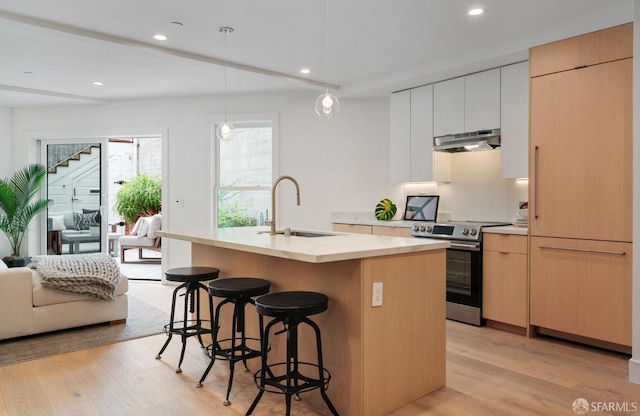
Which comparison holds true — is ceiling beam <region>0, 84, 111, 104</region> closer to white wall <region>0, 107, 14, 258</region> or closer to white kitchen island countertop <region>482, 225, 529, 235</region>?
white wall <region>0, 107, 14, 258</region>

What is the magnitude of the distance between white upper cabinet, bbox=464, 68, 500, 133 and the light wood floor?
194 cm

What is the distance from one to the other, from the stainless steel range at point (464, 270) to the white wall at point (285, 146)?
1.49m

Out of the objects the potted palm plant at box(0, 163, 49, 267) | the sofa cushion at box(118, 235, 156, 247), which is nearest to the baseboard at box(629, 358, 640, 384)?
the sofa cushion at box(118, 235, 156, 247)

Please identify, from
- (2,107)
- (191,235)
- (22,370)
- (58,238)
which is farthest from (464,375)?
(2,107)

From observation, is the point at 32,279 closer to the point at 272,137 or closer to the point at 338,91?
the point at 272,137

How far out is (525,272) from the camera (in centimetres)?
368

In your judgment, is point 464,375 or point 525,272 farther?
point 525,272

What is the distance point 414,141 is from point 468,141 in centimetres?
71

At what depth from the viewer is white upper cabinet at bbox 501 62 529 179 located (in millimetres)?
3885

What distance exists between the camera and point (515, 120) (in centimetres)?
395

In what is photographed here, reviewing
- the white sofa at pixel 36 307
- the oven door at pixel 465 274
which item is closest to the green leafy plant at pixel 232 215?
the white sofa at pixel 36 307

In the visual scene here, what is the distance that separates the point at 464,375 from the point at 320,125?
3.64m

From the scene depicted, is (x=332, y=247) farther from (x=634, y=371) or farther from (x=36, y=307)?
(x=36, y=307)

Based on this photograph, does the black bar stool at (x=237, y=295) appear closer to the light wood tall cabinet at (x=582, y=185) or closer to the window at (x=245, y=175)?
the light wood tall cabinet at (x=582, y=185)
